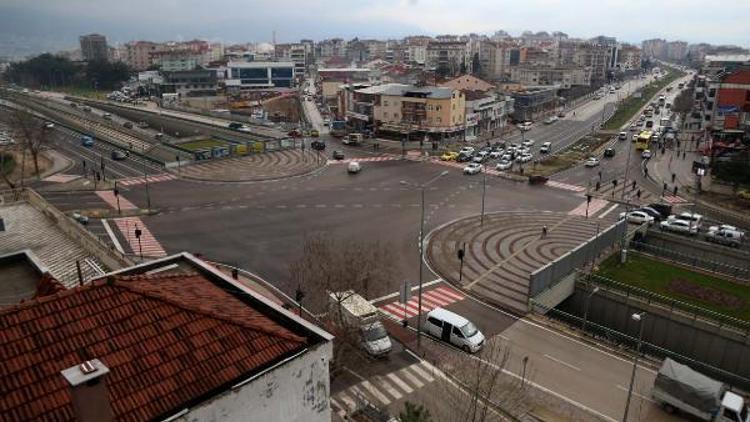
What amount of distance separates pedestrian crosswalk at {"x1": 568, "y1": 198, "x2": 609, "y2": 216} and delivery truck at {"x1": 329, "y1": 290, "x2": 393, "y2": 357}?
26.9 meters

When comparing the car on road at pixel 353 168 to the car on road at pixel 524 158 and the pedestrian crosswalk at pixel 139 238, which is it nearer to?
the car on road at pixel 524 158

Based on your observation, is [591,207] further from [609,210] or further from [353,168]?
[353,168]

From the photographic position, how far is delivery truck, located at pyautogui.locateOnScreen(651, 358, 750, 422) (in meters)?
20.9

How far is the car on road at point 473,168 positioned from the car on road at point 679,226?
2167 cm

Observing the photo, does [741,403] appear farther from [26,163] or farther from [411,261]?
[26,163]

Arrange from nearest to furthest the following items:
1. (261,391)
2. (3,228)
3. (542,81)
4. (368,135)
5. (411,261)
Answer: (261,391) < (3,228) < (411,261) < (368,135) < (542,81)

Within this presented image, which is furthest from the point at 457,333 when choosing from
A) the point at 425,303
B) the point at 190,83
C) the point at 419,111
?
the point at 190,83

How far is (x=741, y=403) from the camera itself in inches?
837

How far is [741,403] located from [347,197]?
35398mm

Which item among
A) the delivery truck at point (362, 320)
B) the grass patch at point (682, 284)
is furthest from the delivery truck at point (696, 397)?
the delivery truck at point (362, 320)

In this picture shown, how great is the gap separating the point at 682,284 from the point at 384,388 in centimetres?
2217

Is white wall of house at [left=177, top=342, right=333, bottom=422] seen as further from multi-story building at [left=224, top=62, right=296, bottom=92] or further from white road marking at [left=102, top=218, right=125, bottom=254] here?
multi-story building at [left=224, top=62, right=296, bottom=92]

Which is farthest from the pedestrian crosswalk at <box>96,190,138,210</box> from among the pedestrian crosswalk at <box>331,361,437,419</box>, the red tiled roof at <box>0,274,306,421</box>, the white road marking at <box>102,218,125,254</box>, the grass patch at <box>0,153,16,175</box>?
the red tiled roof at <box>0,274,306,421</box>

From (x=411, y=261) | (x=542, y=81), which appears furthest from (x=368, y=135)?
(x=542, y=81)
